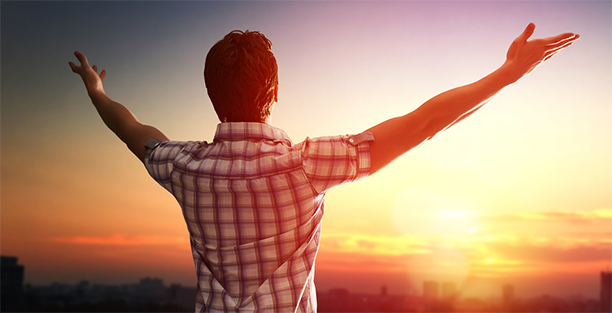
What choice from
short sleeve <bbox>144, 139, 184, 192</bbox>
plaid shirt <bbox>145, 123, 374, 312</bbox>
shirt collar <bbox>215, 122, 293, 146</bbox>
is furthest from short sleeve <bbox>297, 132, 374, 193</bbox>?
short sleeve <bbox>144, 139, 184, 192</bbox>

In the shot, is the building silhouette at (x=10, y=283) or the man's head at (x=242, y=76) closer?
the man's head at (x=242, y=76)

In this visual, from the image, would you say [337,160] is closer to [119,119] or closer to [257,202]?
[257,202]

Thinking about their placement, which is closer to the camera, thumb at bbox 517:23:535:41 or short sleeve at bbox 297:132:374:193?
short sleeve at bbox 297:132:374:193

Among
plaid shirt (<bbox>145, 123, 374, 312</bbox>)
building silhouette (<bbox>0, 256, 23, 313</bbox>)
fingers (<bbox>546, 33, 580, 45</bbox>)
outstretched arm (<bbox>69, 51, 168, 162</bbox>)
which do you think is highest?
fingers (<bbox>546, 33, 580, 45</bbox>)

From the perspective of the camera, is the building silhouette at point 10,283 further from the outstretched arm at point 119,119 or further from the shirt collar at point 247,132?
the shirt collar at point 247,132

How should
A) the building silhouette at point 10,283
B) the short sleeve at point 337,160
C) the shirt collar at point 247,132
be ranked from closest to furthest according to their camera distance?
1. the short sleeve at point 337,160
2. the shirt collar at point 247,132
3. the building silhouette at point 10,283

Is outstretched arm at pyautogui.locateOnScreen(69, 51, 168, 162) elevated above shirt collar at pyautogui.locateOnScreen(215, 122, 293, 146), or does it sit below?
above

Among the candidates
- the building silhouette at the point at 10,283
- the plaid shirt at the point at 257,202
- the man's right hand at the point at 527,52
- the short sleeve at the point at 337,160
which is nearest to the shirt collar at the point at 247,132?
the plaid shirt at the point at 257,202

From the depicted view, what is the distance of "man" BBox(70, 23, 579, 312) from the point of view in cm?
87

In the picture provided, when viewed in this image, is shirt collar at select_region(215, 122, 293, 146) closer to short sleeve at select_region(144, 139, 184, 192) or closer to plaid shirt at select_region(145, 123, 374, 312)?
plaid shirt at select_region(145, 123, 374, 312)

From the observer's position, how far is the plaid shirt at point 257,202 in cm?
87

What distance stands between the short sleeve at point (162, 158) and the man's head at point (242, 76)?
0.17 metres

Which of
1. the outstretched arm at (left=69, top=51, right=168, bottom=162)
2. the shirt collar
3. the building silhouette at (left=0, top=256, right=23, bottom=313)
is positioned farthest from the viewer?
the building silhouette at (left=0, top=256, right=23, bottom=313)

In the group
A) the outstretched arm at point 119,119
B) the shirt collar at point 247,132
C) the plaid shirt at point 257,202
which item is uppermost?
the outstretched arm at point 119,119
